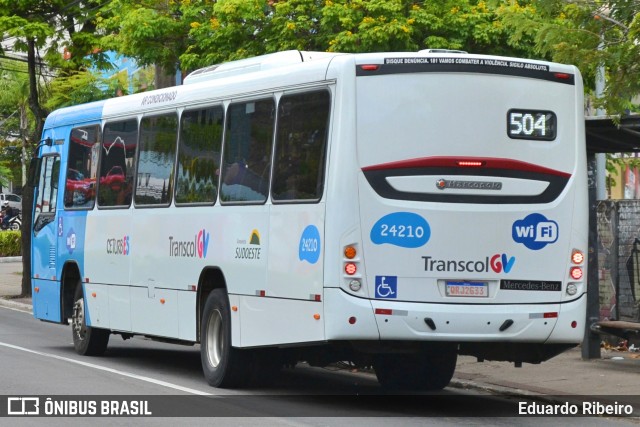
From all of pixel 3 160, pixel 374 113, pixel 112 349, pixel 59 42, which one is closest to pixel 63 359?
pixel 112 349

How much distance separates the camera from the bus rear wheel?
47.8 feet

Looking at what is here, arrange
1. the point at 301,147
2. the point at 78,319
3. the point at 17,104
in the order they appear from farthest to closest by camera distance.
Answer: the point at 17,104, the point at 78,319, the point at 301,147

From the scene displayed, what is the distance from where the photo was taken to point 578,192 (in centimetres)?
1291

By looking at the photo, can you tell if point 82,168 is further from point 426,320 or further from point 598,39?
point 426,320

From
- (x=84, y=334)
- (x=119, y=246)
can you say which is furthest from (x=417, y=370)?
(x=84, y=334)

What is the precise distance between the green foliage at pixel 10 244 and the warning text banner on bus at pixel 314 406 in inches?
1552

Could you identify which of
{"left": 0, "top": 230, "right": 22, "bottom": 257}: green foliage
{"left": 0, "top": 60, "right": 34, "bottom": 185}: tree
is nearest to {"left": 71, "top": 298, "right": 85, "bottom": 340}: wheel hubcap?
{"left": 0, "top": 60, "right": 34, "bottom": 185}: tree

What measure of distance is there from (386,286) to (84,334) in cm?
750

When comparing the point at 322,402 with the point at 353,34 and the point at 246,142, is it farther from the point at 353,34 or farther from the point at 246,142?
the point at 353,34

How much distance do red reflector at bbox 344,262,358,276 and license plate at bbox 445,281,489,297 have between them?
83 centimetres

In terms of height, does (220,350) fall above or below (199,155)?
below

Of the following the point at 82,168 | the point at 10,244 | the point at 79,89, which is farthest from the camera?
the point at 10,244

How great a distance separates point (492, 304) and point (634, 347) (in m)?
6.62

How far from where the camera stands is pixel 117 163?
58.0 ft
